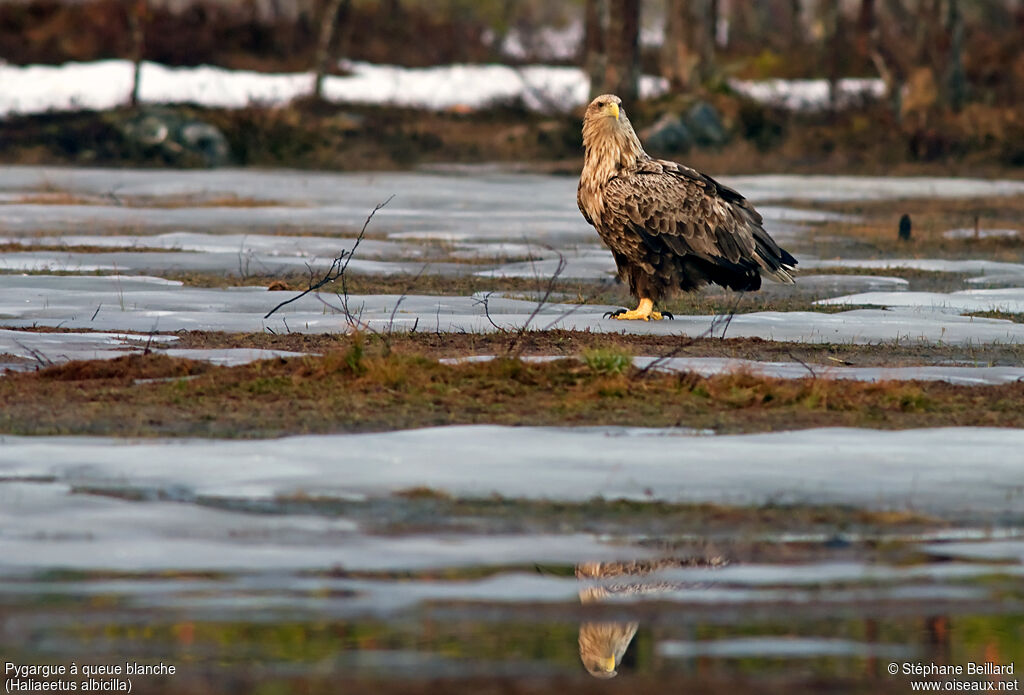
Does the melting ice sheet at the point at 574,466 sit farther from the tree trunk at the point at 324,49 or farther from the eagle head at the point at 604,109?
the tree trunk at the point at 324,49

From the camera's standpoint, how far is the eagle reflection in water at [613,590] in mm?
5430

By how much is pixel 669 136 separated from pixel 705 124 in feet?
3.87

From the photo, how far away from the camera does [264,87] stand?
51.9 m

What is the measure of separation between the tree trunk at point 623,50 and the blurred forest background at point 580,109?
0.03m

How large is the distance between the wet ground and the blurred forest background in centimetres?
2336

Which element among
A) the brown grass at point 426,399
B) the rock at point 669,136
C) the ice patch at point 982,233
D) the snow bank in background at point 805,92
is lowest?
the snow bank in background at point 805,92

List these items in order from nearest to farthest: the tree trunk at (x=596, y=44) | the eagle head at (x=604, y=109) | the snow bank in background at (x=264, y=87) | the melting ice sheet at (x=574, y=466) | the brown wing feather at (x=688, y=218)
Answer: the melting ice sheet at (x=574, y=466) → the brown wing feather at (x=688, y=218) → the eagle head at (x=604, y=109) → the tree trunk at (x=596, y=44) → the snow bank in background at (x=264, y=87)

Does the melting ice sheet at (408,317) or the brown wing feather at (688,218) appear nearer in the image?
the brown wing feather at (688,218)

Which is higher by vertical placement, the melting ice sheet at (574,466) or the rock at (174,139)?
the melting ice sheet at (574,466)

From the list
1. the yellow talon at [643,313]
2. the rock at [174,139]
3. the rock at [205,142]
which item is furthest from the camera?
the rock at [205,142]

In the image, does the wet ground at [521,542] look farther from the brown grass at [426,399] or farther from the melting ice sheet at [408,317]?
the brown grass at [426,399]

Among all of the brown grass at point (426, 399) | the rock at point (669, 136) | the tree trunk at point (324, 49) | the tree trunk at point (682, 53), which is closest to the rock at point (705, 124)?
the rock at point (669, 136)

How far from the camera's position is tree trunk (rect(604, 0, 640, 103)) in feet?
123

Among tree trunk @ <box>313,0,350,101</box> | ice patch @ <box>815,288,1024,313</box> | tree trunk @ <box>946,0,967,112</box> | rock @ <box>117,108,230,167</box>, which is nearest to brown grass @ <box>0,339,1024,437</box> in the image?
ice patch @ <box>815,288,1024,313</box>
